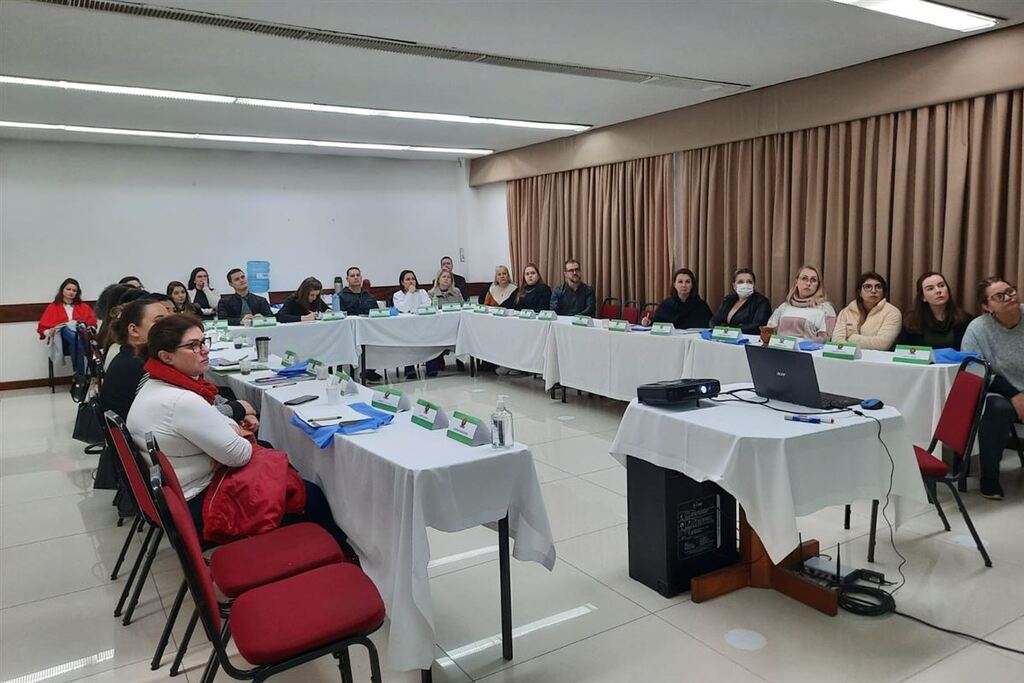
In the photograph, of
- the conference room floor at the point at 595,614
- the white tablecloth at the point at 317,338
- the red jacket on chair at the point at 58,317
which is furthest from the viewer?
the red jacket on chair at the point at 58,317

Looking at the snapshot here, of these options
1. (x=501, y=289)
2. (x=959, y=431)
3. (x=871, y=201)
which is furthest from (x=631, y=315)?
(x=959, y=431)

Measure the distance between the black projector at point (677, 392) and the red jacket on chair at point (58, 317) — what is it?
6.80 meters

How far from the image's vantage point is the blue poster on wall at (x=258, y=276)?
8586 mm

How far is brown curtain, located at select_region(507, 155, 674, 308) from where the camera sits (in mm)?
7051

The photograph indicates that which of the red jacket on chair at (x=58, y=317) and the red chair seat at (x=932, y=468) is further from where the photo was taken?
the red jacket on chair at (x=58, y=317)

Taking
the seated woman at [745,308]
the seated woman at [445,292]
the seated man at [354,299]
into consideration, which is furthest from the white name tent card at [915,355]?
the seated man at [354,299]

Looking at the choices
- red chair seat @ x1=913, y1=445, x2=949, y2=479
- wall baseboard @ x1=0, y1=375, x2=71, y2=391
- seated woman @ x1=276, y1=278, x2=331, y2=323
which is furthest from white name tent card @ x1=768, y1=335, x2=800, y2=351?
wall baseboard @ x1=0, y1=375, x2=71, y2=391

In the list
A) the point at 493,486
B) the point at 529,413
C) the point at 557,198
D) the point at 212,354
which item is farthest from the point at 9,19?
the point at 557,198

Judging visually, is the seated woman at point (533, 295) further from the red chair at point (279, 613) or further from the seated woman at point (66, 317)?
the red chair at point (279, 613)

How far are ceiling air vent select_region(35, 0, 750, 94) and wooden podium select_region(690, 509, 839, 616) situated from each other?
325 centimetres

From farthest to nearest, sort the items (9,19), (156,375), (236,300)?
(236,300), (9,19), (156,375)

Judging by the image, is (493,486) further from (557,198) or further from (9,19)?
(557,198)

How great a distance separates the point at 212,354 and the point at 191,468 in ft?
8.48

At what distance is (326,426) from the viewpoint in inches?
99.8
